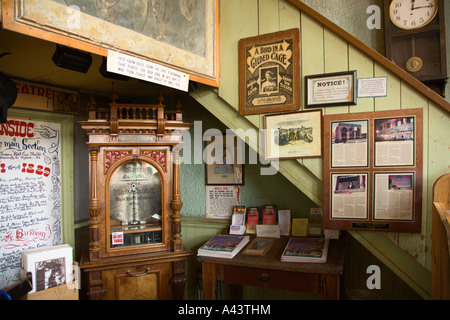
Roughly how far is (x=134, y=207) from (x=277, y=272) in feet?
3.75

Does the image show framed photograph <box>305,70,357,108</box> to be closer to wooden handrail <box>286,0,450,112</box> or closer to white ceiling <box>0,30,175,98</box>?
Result: wooden handrail <box>286,0,450,112</box>

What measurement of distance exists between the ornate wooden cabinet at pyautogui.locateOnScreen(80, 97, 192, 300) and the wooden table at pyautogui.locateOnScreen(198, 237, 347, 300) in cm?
36

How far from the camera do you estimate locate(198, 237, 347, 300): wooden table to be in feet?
6.05

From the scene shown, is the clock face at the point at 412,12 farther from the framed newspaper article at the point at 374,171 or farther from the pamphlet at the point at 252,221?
the pamphlet at the point at 252,221

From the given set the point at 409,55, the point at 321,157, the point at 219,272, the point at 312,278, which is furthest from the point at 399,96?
the point at 219,272

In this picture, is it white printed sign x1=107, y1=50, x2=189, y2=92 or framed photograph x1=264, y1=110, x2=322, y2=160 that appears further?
framed photograph x1=264, y1=110, x2=322, y2=160

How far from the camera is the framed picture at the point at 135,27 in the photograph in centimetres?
136

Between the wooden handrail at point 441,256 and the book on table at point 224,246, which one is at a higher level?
the wooden handrail at point 441,256

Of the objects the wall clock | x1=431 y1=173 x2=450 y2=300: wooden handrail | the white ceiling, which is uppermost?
the wall clock

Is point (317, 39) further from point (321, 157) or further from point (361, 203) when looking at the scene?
point (361, 203)

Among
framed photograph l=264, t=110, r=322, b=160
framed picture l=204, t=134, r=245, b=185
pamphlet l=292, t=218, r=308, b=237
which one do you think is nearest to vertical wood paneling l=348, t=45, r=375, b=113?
framed photograph l=264, t=110, r=322, b=160

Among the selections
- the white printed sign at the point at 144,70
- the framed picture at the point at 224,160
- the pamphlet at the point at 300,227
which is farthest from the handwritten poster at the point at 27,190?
the pamphlet at the point at 300,227

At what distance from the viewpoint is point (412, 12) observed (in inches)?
91.8

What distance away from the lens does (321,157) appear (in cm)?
202
